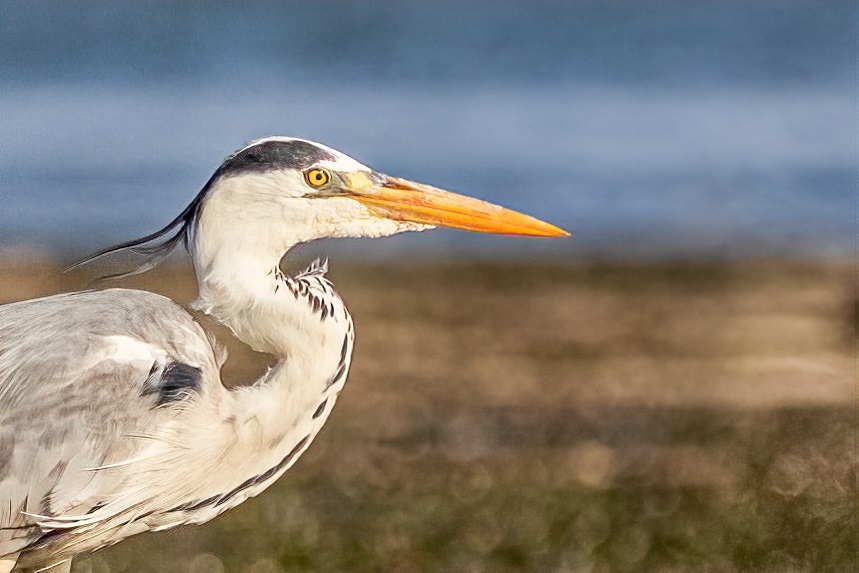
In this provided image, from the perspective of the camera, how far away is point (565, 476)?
6039mm

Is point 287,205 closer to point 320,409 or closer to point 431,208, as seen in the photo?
point 431,208

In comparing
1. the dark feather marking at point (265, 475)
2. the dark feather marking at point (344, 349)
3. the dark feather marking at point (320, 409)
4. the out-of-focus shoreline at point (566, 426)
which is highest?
the dark feather marking at point (344, 349)

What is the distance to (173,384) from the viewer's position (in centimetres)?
356

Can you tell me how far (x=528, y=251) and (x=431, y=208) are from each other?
268 inches

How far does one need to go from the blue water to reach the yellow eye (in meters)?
5.79

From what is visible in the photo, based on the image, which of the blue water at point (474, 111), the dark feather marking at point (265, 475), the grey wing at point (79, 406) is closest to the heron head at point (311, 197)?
the grey wing at point (79, 406)

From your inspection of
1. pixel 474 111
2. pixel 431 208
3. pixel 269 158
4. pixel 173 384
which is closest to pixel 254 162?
pixel 269 158

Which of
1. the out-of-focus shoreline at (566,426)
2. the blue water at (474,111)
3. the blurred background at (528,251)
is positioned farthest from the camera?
the blue water at (474,111)

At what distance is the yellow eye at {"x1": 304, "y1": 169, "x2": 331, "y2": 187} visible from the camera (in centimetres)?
365

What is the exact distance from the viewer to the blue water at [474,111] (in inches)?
432

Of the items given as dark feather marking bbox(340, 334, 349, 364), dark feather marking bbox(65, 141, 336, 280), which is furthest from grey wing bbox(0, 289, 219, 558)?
dark feather marking bbox(340, 334, 349, 364)

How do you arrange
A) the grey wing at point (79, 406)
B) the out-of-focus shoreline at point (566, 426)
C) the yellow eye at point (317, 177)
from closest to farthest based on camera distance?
the grey wing at point (79, 406) → the yellow eye at point (317, 177) → the out-of-focus shoreline at point (566, 426)

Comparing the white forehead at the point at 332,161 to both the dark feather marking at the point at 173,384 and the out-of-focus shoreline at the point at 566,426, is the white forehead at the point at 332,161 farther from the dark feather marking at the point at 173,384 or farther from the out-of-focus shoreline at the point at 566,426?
the out-of-focus shoreline at the point at 566,426

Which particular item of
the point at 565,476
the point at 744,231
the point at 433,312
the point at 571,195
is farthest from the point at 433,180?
the point at 565,476
